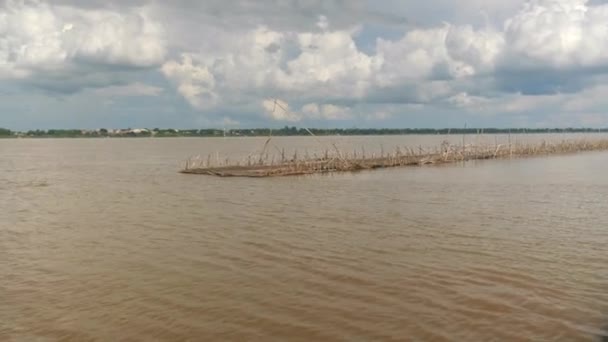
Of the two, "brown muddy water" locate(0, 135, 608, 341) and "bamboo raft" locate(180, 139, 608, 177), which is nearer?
"brown muddy water" locate(0, 135, 608, 341)

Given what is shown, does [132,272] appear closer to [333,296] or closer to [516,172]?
[333,296]

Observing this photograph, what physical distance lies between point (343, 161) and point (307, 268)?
23.3m

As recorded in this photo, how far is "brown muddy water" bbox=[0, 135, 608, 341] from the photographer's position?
6590 millimetres

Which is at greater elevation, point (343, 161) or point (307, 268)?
point (343, 161)

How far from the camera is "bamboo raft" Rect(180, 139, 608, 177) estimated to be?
3011 cm

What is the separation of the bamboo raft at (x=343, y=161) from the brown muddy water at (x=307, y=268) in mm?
11130

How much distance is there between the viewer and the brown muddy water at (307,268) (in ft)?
21.6

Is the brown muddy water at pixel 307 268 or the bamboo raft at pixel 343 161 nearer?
the brown muddy water at pixel 307 268

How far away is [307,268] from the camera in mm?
9258

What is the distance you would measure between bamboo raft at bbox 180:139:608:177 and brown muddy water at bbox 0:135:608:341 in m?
11.1

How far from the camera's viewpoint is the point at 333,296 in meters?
7.68

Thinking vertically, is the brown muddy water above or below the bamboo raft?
below

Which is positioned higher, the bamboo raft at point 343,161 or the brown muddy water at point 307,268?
the bamboo raft at point 343,161

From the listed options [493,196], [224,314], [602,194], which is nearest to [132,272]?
[224,314]
